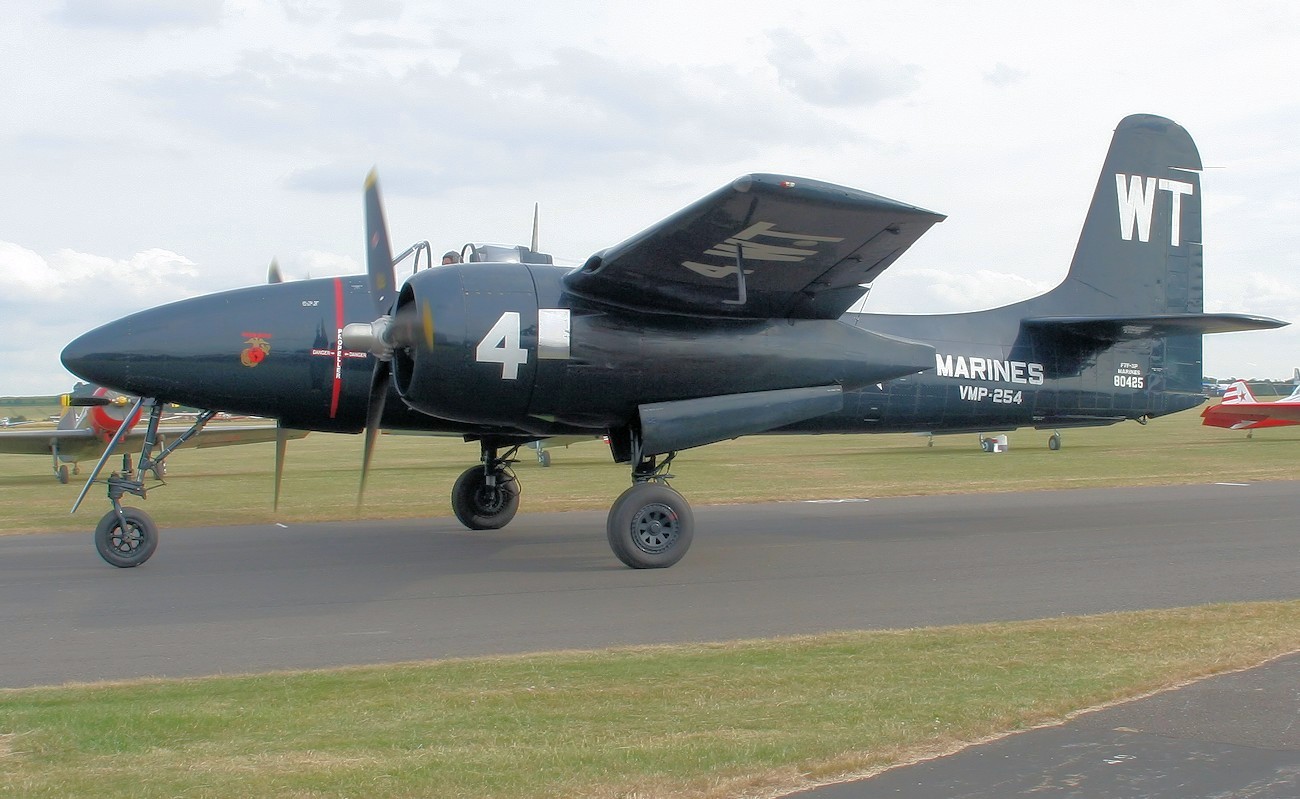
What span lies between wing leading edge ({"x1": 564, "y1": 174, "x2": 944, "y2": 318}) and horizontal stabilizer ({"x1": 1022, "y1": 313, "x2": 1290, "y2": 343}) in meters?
4.27

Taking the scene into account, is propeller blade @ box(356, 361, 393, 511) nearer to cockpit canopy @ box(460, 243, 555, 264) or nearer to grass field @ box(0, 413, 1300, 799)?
cockpit canopy @ box(460, 243, 555, 264)

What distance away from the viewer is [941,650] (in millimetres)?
6801

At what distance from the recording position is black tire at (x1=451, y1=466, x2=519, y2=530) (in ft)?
46.4

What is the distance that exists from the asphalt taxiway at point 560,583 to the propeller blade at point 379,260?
2.81 meters

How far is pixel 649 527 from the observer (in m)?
10.8

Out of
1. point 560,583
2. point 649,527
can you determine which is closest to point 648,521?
A: point 649,527

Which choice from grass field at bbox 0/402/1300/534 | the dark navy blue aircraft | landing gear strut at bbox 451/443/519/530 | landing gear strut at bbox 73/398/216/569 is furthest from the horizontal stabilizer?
landing gear strut at bbox 73/398/216/569

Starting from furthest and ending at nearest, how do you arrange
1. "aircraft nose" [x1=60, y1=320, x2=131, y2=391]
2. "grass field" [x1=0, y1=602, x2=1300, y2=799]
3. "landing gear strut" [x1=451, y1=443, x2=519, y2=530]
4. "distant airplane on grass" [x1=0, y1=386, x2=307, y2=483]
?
"distant airplane on grass" [x1=0, y1=386, x2=307, y2=483] < "landing gear strut" [x1=451, y1=443, x2=519, y2=530] < "aircraft nose" [x1=60, y1=320, x2=131, y2=391] < "grass field" [x1=0, y1=602, x2=1300, y2=799]

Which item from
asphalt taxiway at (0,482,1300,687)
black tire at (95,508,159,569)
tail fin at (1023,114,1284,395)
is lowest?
asphalt taxiway at (0,482,1300,687)

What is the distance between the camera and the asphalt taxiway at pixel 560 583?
7.56m

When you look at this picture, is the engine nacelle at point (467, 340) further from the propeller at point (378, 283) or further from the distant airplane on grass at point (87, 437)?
the distant airplane on grass at point (87, 437)

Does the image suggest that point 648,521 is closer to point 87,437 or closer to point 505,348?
point 505,348

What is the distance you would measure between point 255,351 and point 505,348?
2.75 meters

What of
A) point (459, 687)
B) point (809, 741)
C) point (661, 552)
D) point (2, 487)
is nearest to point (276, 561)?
point (661, 552)
